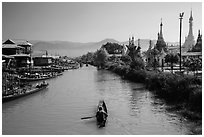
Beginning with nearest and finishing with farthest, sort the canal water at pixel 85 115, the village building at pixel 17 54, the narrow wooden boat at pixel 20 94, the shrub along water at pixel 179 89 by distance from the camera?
1. the canal water at pixel 85 115
2. the shrub along water at pixel 179 89
3. the narrow wooden boat at pixel 20 94
4. the village building at pixel 17 54

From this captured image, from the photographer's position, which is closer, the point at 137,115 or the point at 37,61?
the point at 137,115

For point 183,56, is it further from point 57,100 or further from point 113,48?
point 113,48

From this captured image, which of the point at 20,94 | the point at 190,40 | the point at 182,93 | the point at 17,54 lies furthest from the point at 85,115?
the point at 190,40

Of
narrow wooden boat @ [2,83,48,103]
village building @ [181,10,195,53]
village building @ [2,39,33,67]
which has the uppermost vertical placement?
village building @ [181,10,195,53]

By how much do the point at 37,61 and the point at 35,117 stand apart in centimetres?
2681

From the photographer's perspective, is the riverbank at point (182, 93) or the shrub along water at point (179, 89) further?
the shrub along water at point (179, 89)

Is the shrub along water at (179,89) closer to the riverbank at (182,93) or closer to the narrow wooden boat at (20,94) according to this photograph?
the riverbank at (182,93)

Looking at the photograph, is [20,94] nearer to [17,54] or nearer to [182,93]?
[182,93]

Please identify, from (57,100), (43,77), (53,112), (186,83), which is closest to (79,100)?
(57,100)

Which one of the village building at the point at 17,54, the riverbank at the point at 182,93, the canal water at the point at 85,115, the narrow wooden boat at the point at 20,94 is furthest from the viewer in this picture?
the village building at the point at 17,54

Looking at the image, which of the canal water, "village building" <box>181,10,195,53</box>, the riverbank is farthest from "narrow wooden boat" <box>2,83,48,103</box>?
"village building" <box>181,10,195,53</box>

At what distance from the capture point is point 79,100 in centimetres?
1334

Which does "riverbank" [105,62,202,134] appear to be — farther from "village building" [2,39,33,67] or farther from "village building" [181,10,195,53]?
"village building" [181,10,195,53]

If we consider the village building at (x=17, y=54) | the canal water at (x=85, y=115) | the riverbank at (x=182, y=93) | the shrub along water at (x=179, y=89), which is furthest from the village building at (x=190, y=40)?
the canal water at (x=85, y=115)
